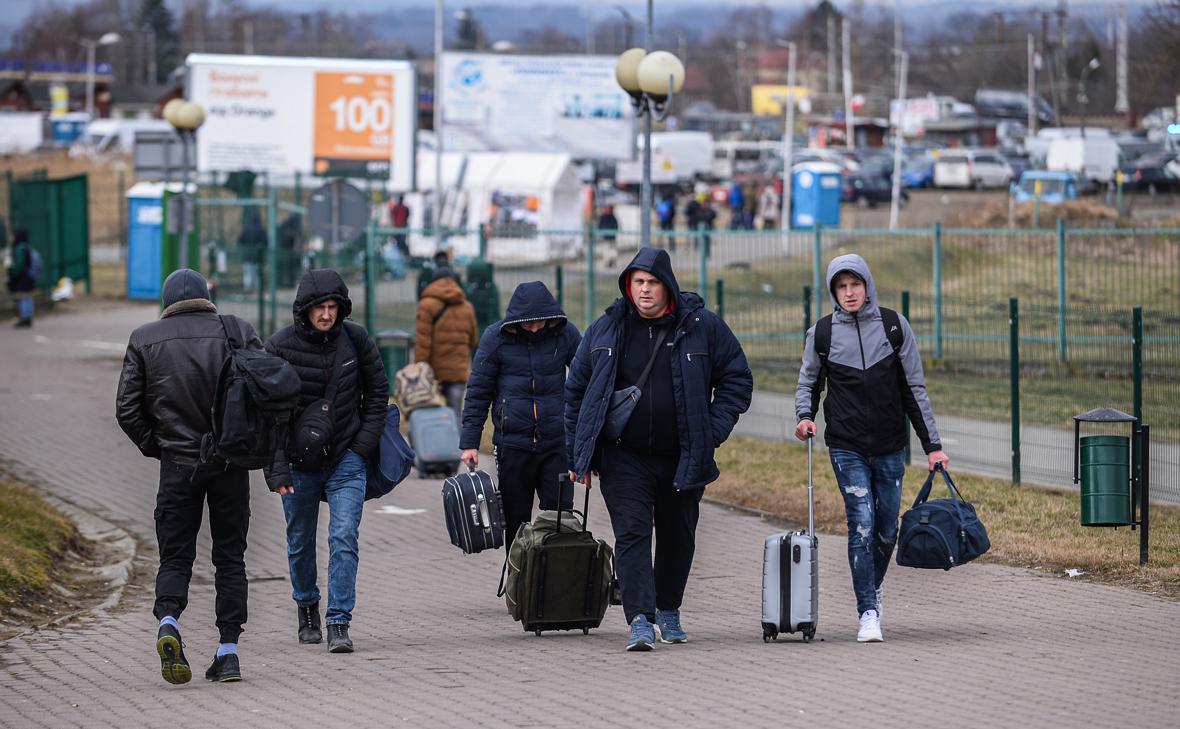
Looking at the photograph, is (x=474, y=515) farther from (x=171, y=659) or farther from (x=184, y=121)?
(x=184, y=121)

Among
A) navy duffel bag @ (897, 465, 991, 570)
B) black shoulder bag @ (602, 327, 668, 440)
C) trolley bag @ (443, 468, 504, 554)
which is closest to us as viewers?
black shoulder bag @ (602, 327, 668, 440)

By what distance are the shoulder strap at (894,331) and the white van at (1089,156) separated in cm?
4777

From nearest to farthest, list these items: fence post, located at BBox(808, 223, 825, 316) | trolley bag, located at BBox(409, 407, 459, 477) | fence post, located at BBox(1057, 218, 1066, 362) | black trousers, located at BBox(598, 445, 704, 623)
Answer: black trousers, located at BBox(598, 445, 704, 623) < trolley bag, located at BBox(409, 407, 459, 477) < fence post, located at BBox(1057, 218, 1066, 362) < fence post, located at BBox(808, 223, 825, 316)

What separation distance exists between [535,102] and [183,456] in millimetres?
32856

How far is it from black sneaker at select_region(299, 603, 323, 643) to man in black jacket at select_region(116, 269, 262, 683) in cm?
90

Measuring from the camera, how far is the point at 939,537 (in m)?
7.91

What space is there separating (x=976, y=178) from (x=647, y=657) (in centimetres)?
5519

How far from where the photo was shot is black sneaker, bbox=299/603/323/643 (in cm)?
833

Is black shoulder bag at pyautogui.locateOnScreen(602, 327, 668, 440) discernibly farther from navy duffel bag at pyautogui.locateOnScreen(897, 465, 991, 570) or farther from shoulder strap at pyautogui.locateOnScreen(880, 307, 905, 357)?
navy duffel bag at pyautogui.locateOnScreen(897, 465, 991, 570)

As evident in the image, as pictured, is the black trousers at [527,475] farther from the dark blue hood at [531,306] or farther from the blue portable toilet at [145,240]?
the blue portable toilet at [145,240]

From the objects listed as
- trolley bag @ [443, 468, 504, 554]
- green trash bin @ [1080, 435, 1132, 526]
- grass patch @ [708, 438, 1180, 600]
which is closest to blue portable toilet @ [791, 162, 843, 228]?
grass patch @ [708, 438, 1180, 600]

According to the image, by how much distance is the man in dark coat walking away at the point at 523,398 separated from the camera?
8.85 meters

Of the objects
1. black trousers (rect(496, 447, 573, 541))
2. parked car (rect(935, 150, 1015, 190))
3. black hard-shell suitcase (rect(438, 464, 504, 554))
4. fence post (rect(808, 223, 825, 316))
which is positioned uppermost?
parked car (rect(935, 150, 1015, 190))

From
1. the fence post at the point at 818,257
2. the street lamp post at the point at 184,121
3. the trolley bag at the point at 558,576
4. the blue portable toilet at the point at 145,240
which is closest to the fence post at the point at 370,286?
the street lamp post at the point at 184,121
